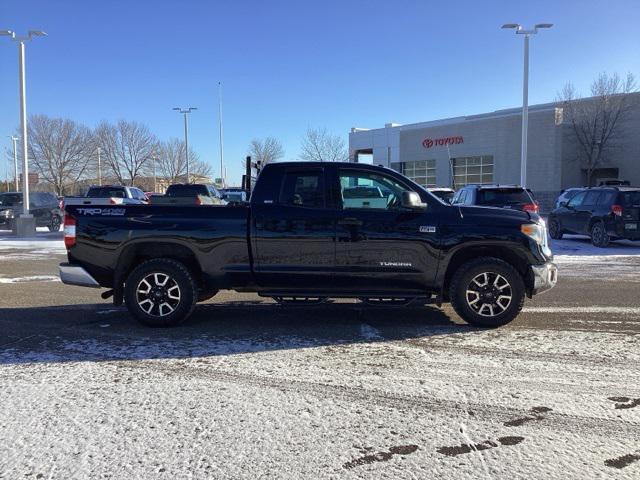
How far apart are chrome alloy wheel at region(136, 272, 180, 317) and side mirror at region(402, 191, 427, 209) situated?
2.74 m

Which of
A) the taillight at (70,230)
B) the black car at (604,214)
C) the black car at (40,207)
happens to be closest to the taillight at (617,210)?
the black car at (604,214)

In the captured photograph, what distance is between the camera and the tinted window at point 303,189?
6.08m

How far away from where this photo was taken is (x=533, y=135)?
38.4 metres

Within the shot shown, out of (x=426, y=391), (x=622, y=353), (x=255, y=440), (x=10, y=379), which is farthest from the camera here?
(x=622, y=353)

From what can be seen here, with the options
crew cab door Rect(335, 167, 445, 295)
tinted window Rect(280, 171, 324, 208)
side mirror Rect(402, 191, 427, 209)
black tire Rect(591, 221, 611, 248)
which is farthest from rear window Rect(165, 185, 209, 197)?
side mirror Rect(402, 191, 427, 209)

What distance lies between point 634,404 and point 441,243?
252 centimetres

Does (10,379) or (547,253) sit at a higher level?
(547,253)

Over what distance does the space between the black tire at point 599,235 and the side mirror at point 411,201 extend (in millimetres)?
10930

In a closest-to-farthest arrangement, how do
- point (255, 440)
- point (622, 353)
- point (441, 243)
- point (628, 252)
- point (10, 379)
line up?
1. point (255, 440)
2. point (10, 379)
3. point (622, 353)
4. point (441, 243)
5. point (628, 252)

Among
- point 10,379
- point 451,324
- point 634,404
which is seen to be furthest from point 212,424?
point 451,324

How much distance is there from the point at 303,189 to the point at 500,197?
8531mm

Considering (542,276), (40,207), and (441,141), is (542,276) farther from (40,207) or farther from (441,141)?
(441,141)

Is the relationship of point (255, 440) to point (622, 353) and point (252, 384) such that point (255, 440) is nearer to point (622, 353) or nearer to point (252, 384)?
point (252, 384)

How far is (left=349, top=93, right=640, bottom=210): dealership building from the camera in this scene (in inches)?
1449
